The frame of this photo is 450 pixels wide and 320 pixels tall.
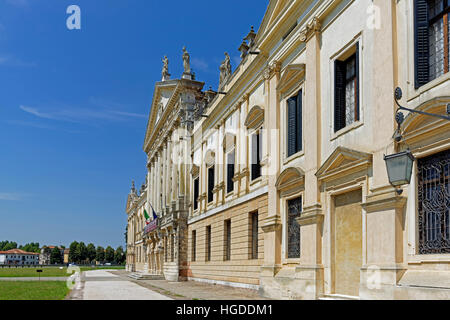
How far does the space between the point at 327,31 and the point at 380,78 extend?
4148 millimetres

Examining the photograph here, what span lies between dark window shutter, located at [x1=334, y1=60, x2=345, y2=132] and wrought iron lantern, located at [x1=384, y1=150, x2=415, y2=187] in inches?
233

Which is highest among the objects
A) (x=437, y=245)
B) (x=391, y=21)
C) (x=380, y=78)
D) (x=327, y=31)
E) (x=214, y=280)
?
(x=327, y=31)

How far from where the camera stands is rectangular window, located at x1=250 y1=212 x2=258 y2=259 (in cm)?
2350

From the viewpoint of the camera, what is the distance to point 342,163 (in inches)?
572

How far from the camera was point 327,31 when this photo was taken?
1628 centimetres

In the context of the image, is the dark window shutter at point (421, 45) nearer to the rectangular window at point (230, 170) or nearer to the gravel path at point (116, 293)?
→ the gravel path at point (116, 293)

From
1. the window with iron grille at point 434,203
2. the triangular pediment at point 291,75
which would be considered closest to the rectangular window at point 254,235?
the triangular pediment at point 291,75

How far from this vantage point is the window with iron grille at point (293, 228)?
17719 mm

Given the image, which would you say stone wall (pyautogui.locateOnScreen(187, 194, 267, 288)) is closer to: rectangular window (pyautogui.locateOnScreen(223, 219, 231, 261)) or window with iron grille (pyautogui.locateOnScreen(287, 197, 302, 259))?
rectangular window (pyautogui.locateOnScreen(223, 219, 231, 261))

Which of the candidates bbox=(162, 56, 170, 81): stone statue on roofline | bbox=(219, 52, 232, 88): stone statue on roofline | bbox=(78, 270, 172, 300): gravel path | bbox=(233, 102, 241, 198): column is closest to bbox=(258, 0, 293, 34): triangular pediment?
bbox=(233, 102, 241, 198): column

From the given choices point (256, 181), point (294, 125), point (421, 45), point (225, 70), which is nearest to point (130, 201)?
point (225, 70)

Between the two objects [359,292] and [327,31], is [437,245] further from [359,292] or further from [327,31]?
[327,31]

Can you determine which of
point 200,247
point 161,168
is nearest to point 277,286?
point 200,247

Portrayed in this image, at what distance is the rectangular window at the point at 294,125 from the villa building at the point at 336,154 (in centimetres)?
5
